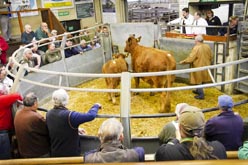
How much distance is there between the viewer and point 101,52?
7.39 meters

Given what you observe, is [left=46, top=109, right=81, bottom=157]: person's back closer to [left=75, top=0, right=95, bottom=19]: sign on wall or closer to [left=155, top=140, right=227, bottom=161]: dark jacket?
[left=155, top=140, right=227, bottom=161]: dark jacket

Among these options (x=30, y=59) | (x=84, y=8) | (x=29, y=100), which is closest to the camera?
(x=29, y=100)

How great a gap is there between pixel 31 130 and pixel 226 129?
1659 mm

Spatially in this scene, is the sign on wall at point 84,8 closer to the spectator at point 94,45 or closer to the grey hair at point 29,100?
the spectator at point 94,45

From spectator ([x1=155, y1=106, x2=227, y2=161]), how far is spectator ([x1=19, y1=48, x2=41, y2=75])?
11.9 feet

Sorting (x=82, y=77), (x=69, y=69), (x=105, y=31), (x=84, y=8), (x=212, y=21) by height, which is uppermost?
(x=84, y=8)

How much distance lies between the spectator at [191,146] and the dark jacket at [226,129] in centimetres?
59

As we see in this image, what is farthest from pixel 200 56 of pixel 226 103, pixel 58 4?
pixel 58 4

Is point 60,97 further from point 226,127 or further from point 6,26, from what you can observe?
point 6,26

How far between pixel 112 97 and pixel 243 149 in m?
3.54

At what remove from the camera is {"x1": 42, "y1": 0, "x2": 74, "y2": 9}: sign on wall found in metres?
9.41

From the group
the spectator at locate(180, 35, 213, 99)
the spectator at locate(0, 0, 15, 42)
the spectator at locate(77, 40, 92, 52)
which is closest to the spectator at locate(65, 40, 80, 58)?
the spectator at locate(77, 40, 92, 52)

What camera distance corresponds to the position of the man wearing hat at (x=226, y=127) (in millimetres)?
2373

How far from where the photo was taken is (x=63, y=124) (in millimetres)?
2572
